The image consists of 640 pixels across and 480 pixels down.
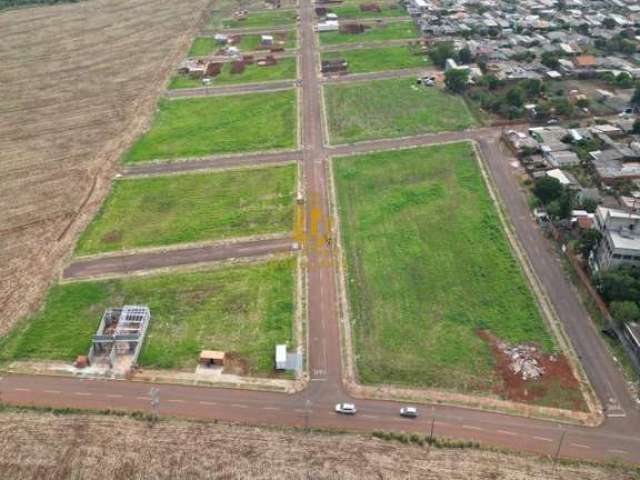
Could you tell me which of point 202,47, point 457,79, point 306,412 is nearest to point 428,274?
point 306,412

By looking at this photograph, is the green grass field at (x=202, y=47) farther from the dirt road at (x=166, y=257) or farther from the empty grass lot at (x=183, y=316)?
the empty grass lot at (x=183, y=316)

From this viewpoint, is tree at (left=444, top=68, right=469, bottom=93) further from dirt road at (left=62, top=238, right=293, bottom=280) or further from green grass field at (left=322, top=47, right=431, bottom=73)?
dirt road at (left=62, top=238, right=293, bottom=280)

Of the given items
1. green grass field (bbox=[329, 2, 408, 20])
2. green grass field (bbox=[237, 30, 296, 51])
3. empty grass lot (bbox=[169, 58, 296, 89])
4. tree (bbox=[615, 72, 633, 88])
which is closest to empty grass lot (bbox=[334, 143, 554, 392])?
empty grass lot (bbox=[169, 58, 296, 89])

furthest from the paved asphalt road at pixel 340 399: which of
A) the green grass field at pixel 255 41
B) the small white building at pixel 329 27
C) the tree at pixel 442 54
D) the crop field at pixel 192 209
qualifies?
the small white building at pixel 329 27

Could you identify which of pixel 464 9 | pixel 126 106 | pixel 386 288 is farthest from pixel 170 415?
A: pixel 464 9

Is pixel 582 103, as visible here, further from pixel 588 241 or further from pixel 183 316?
pixel 183 316

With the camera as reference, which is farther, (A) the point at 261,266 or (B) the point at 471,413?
(A) the point at 261,266

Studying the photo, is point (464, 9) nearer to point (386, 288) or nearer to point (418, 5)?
point (418, 5)
